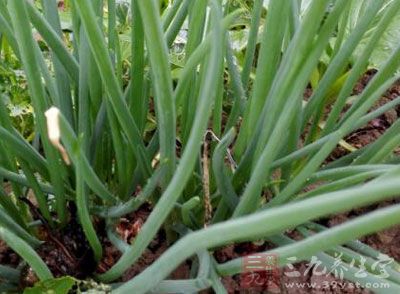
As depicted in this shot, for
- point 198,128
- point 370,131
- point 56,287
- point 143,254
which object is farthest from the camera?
point 370,131

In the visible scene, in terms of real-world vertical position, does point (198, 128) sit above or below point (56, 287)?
above

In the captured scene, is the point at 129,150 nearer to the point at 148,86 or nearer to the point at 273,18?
the point at 148,86

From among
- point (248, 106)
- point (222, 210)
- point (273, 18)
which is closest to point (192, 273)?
point (222, 210)

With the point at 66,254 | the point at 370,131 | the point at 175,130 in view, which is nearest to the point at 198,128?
the point at 175,130

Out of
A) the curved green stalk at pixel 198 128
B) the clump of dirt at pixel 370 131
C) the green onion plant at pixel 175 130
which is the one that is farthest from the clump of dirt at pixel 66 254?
the clump of dirt at pixel 370 131

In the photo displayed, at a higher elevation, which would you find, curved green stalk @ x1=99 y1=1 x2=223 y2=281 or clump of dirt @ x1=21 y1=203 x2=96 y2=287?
curved green stalk @ x1=99 y1=1 x2=223 y2=281

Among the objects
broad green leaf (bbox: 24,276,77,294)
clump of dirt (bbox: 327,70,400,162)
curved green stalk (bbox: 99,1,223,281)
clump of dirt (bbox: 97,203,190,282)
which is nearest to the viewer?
curved green stalk (bbox: 99,1,223,281)

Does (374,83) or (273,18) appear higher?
(273,18)

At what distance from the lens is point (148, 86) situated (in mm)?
730

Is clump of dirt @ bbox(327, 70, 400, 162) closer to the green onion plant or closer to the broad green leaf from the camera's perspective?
the green onion plant

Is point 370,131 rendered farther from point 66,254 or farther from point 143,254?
point 66,254

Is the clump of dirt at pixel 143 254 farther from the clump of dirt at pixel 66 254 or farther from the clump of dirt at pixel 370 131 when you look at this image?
the clump of dirt at pixel 370 131

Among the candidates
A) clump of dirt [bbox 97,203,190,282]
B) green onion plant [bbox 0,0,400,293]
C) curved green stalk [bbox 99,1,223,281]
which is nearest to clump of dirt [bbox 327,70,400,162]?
green onion plant [bbox 0,0,400,293]

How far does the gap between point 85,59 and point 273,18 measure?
0.21m
